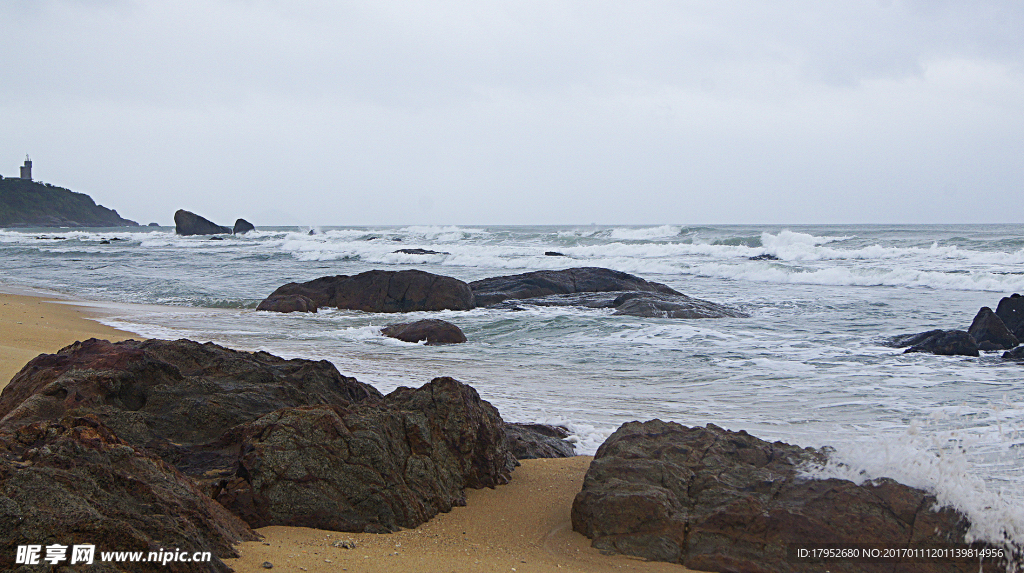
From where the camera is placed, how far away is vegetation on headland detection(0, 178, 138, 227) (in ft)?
298

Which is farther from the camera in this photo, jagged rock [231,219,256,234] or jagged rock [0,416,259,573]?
jagged rock [231,219,256,234]

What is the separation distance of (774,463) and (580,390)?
3788mm

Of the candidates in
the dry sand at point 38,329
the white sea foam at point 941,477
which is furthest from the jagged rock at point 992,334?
the dry sand at point 38,329

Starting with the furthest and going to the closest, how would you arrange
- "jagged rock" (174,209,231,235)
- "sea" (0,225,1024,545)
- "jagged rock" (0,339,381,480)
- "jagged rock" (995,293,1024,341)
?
"jagged rock" (174,209,231,235), "jagged rock" (995,293,1024,341), "sea" (0,225,1024,545), "jagged rock" (0,339,381,480)

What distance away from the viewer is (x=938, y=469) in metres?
3.23

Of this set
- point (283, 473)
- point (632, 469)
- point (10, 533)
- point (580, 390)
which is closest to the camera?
point (10, 533)

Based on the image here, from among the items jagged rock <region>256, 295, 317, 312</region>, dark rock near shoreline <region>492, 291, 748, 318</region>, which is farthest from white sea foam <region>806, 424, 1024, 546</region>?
jagged rock <region>256, 295, 317, 312</region>

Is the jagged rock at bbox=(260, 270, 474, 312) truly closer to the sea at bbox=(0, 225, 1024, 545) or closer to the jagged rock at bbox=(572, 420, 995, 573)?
the sea at bbox=(0, 225, 1024, 545)

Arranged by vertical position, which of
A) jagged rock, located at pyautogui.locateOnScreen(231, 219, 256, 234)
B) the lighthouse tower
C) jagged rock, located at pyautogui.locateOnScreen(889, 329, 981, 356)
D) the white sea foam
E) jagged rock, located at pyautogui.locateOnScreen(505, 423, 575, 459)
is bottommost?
jagged rock, located at pyautogui.locateOnScreen(505, 423, 575, 459)

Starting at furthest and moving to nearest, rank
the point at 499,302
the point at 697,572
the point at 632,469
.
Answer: the point at 499,302
the point at 632,469
the point at 697,572

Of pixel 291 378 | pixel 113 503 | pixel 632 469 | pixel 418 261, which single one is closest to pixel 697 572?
pixel 632 469

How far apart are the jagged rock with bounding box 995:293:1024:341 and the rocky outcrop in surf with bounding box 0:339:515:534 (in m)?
9.76

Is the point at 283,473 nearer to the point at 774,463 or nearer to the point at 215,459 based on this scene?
the point at 215,459

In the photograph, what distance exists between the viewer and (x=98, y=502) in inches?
91.4
